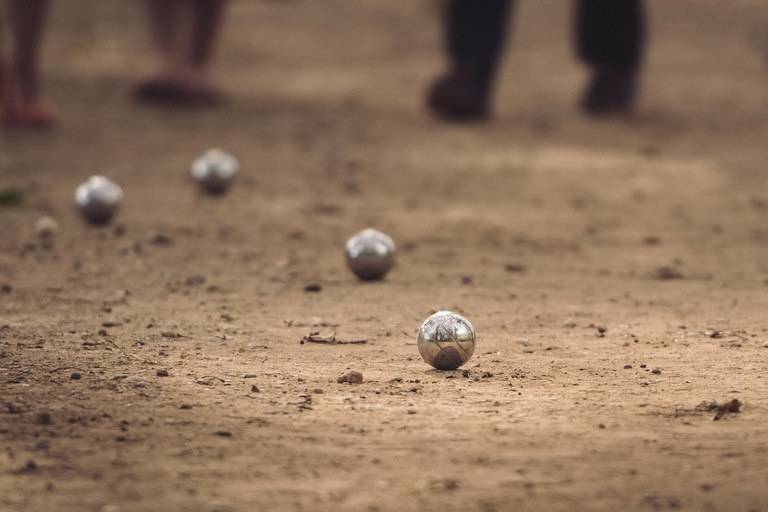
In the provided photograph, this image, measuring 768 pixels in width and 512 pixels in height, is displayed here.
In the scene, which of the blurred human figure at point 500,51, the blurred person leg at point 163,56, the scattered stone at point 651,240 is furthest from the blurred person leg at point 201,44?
the scattered stone at point 651,240

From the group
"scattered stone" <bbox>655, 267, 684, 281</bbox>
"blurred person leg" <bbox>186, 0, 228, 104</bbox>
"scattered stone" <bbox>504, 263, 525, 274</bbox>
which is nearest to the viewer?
"scattered stone" <bbox>655, 267, 684, 281</bbox>

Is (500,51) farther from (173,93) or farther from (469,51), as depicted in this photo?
(173,93)

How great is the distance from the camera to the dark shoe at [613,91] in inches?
431

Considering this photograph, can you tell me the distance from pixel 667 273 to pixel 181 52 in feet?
19.8

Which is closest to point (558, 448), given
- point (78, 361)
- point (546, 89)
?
point (78, 361)

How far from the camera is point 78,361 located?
14.4 ft

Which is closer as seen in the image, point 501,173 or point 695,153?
point 501,173

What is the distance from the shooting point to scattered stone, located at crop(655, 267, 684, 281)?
6027 mm

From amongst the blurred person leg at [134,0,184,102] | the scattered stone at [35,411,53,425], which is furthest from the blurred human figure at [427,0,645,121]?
the scattered stone at [35,411,53,425]

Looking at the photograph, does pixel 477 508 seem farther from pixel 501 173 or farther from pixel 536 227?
pixel 501 173

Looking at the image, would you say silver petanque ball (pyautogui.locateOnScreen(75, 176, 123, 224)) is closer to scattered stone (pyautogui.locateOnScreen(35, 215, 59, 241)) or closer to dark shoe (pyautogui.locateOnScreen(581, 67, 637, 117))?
scattered stone (pyautogui.locateOnScreen(35, 215, 59, 241))

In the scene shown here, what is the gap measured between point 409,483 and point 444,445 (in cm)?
28

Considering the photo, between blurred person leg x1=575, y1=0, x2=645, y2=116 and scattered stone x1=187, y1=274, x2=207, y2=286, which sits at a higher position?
blurred person leg x1=575, y1=0, x2=645, y2=116

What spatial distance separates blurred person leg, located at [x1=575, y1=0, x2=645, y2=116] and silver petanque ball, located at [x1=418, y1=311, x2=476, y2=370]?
6.79m
